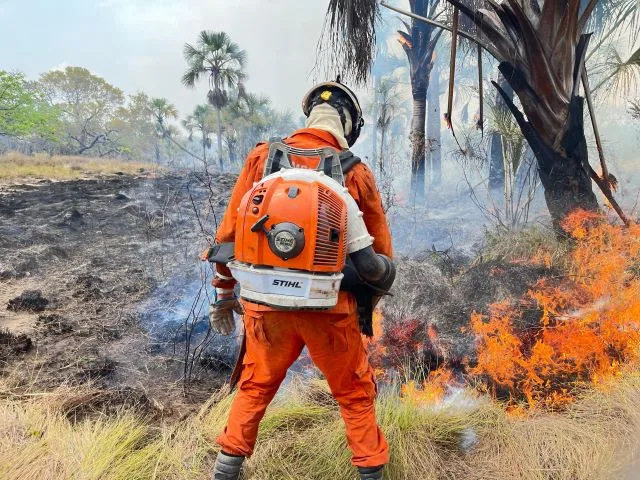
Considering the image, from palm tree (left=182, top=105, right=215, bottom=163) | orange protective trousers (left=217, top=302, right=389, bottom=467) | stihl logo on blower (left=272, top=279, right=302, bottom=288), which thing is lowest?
orange protective trousers (left=217, top=302, right=389, bottom=467)

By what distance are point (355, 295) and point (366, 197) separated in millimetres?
382

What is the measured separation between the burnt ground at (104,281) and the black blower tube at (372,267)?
1710 millimetres

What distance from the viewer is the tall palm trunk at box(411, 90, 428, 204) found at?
19.5 ft

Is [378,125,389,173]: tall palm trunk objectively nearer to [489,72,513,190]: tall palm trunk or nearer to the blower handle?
[489,72,513,190]: tall palm trunk

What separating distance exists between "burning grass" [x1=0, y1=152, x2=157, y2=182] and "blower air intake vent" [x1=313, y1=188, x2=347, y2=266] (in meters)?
5.13

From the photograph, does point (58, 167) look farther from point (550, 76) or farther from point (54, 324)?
point (550, 76)

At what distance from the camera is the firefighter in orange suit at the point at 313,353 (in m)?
1.55

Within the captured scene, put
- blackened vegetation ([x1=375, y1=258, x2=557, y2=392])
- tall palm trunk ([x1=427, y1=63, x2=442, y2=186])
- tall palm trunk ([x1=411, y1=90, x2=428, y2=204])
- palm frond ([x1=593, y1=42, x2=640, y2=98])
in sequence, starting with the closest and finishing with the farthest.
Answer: blackened vegetation ([x1=375, y1=258, x2=557, y2=392])
palm frond ([x1=593, y1=42, x2=640, y2=98])
tall palm trunk ([x1=411, y1=90, x2=428, y2=204])
tall palm trunk ([x1=427, y1=63, x2=442, y2=186])

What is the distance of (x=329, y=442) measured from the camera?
2.03 m

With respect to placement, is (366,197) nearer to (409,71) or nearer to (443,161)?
(443,161)

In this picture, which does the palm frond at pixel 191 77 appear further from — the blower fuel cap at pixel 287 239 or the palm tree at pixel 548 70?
the blower fuel cap at pixel 287 239

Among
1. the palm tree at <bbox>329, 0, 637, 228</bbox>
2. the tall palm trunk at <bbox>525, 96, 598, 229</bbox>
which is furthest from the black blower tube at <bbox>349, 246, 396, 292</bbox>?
the tall palm trunk at <bbox>525, 96, 598, 229</bbox>

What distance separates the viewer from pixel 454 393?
2.75 m

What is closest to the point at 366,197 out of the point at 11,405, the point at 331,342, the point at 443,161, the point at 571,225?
the point at 331,342
